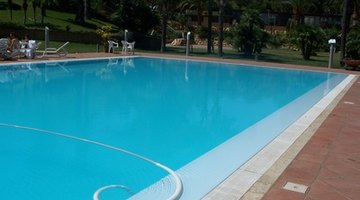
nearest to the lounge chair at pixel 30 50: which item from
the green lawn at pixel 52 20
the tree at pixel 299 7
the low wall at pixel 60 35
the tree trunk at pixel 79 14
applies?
the low wall at pixel 60 35

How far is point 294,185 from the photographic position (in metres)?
4.42

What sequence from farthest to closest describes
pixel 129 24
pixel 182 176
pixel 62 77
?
1. pixel 129 24
2. pixel 62 77
3. pixel 182 176

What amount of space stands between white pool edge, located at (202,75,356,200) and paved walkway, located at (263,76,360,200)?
0.79 ft

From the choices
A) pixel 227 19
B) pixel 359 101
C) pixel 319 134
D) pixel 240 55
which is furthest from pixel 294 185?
pixel 227 19

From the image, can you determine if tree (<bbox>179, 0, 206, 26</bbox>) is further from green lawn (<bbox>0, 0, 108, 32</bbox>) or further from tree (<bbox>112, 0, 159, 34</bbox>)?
tree (<bbox>112, 0, 159, 34</bbox>)

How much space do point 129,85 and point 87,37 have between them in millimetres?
14669

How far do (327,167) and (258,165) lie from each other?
0.79m

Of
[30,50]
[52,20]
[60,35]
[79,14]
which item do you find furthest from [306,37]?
[52,20]

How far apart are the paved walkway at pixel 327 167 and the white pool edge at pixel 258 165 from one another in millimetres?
240

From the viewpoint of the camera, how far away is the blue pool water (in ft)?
16.6

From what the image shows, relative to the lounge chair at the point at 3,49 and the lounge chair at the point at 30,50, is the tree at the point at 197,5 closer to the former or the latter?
the lounge chair at the point at 30,50

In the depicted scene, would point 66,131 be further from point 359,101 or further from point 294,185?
point 359,101

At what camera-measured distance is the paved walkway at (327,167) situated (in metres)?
4.23

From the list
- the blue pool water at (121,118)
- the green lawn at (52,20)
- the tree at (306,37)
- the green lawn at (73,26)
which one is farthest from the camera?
the green lawn at (52,20)
